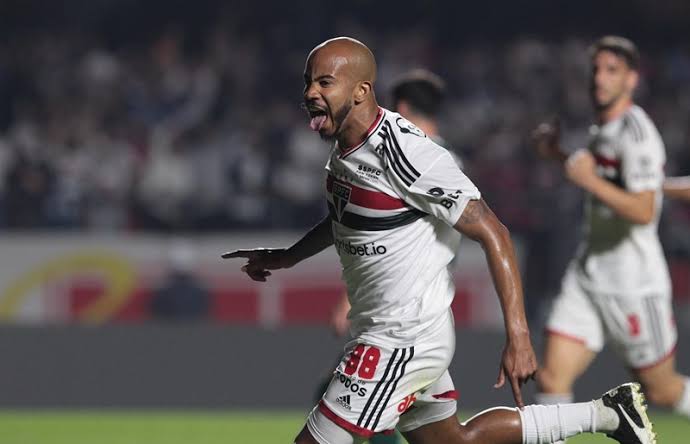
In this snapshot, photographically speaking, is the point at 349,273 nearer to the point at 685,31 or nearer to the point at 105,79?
the point at 105,79

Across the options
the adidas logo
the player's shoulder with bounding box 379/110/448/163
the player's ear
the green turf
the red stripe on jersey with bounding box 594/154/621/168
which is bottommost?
the green turf

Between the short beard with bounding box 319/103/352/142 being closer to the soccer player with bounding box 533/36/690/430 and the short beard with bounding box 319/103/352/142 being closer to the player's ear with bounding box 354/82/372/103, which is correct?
the player's ear with bounding box 354/82/372/103

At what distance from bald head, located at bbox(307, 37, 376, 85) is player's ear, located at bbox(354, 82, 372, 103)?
0.01 m

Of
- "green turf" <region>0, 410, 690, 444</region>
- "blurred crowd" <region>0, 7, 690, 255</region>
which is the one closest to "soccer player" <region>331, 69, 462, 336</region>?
"green turf" <region>0, 410, 690, 444</region>

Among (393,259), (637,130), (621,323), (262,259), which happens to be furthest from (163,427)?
(393,259)

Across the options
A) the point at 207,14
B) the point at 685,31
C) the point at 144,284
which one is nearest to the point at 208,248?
the point at 144,284

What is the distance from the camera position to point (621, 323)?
282 inches

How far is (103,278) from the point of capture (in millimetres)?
11844

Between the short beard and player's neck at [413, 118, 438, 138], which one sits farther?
player's neck at [413, 118, 438, 138]

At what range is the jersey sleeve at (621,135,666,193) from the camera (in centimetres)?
694

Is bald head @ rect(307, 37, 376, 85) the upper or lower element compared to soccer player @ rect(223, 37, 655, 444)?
upper

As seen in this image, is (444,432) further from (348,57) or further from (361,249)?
(348,57)

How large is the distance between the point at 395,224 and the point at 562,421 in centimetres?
110

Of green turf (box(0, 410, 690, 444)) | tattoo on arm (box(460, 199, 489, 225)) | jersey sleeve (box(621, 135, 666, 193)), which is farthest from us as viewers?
green turf (box(0, 410, 690, 444))
